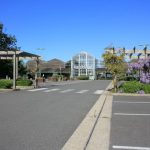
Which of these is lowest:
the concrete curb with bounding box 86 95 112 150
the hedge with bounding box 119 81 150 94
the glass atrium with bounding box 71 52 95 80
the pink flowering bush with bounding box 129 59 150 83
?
the concrete curb with bounding box 86 95 112 150

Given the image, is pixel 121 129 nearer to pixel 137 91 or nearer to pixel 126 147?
pixel 126 147

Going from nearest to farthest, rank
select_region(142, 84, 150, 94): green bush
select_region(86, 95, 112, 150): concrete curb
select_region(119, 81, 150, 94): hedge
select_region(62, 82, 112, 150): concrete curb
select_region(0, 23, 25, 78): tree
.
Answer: select_region(62, 82, 112, 150): concrete curb → select_region(86, 95, 112, 150): concrete curb → select_region(142, 84, 150, 94): green bush → select_region(119, 81, 150, 94): hedge → select_region(0, 23, 25, 78): tree

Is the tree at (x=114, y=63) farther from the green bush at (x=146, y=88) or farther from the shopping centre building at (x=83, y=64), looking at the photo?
the shopping centre building at (x=83, y=64)

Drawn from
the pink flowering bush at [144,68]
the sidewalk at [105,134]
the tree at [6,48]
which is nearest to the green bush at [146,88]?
the pink flowering bush at [144,68]

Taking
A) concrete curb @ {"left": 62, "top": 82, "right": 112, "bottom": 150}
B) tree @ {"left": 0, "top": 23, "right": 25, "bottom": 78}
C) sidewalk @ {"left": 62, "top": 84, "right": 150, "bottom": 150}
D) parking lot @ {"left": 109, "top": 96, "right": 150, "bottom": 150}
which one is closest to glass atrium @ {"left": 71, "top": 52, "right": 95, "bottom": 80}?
tree @ {"left": 0, "top": 23, "right": 25, "bottom": 78}

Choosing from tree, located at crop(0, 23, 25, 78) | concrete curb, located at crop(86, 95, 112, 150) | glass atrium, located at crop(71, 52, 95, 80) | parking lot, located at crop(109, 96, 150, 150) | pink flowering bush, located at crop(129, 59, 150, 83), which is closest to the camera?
concrete curb, located at crop(86, 95, 112, 150)

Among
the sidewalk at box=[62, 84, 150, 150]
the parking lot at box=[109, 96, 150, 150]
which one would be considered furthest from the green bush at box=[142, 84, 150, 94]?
the sidewalk at box=[62, 84, 150, 150]

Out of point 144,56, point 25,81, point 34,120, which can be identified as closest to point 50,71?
point 25,81

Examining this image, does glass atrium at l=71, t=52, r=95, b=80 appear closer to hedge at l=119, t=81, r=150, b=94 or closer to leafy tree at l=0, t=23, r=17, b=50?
leafy tree at l=0, t=23, r=17, b=50

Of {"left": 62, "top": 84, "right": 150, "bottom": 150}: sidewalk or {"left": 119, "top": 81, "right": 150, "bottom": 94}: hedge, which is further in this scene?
{"left": 119, "top": 81, "right": 150, "bottom": 94}: hedge

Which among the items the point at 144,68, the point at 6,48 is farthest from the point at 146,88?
the point at 6,48

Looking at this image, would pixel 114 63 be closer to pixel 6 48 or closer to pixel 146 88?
pixel 146 88

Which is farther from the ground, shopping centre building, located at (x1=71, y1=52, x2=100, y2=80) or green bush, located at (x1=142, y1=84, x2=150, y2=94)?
shopping centre building, located at (x1=71, y1=52, x2=100, y2=80)

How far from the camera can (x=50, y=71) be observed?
13325cm
